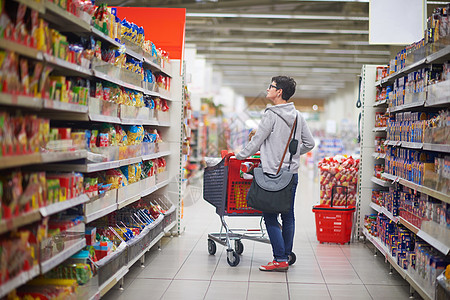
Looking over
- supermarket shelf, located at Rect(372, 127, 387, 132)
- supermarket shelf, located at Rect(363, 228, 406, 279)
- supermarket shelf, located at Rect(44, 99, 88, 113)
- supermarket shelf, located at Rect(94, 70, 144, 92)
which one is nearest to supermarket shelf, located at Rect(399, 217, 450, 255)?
supermarket shelf, located at Rect(363, 228, 406, 279)

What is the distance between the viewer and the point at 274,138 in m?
5.09

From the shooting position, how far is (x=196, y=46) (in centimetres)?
1812

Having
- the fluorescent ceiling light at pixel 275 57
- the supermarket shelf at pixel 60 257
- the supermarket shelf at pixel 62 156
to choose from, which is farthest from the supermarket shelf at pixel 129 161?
the fluorescent ceiling light at pixel 275 57

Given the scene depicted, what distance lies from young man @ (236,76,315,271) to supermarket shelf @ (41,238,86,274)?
6.49 feet

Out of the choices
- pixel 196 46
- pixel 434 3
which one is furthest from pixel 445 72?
pixel 196 46

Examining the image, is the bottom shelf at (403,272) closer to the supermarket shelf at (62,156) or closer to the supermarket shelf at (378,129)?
the supermarket shelf at (378,129)

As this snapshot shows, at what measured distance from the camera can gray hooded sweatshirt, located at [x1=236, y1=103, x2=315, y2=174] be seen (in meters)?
5.05

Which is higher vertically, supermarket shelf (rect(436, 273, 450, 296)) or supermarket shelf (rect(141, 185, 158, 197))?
supermarket shelf (rect(141, 185, 158, 197))

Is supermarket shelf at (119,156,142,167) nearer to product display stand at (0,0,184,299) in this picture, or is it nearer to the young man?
product display stand at (0,0,184,299)

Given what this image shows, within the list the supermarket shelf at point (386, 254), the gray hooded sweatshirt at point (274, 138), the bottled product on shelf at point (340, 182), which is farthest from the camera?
the bottled product on shelf at point (340, 182)

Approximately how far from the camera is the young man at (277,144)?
199 inches

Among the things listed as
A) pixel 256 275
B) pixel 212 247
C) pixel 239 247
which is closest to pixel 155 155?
pixel 212 247

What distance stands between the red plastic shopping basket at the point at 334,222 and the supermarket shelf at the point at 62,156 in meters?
3.71

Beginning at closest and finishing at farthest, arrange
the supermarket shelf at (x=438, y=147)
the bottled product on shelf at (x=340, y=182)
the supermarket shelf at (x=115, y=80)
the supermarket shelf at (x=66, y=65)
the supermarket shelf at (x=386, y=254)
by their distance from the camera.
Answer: the supermarket shelf at (x=66, y=65) < the supermarket shelf at (x=438, y=147) < the supermarket shelf at (x=115, y=80) < the supermarket shelf at (x=386, y=254) < the bottled product on shelf at (x=340, y=182)
